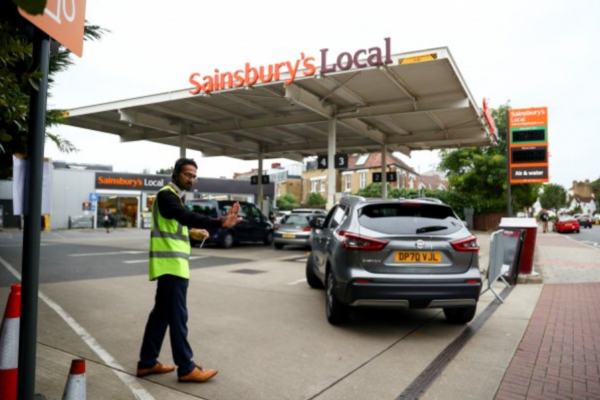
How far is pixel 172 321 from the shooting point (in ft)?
11.6

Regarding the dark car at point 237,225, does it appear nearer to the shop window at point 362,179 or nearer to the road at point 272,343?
the road at point 272,343

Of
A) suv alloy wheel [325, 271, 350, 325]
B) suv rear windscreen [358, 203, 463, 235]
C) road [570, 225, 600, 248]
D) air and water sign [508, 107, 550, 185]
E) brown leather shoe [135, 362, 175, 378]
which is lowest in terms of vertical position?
road [570, 225, 600, 248]

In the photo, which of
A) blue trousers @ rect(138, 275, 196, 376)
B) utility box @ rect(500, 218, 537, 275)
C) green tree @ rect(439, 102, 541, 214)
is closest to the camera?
blue trousers @ rect(138, 275, 196, 376)

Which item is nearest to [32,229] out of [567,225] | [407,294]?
[407,294]

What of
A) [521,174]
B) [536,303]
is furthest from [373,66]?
[536,303]

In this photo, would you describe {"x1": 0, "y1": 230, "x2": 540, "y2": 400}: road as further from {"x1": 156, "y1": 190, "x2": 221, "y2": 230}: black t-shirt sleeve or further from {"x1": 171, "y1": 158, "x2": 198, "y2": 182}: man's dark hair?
{"x1": 171, "y1": 158, "x2": 198, "y2": 182}: man's dark hair

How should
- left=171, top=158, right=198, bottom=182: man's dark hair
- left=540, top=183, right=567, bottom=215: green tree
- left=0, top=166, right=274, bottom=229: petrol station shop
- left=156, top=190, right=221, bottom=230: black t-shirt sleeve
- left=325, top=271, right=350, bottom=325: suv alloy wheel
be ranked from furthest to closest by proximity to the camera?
left=540, top=183, right=567, bottom=215: green tree
left=0, top=166, right=274, bottom=229: petrol station shop
left=325, top=271, right=350, bottom=325: suv alloy wheel
left=171, top=158, right=198, bottom=182: man's dark hair
left=156, top=190, right=221, bottom=230: black t-shirt sleeve

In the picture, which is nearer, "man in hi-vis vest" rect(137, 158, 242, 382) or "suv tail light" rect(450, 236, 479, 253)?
"man in hi-vis vest" rect(137, 158, 242, 382)

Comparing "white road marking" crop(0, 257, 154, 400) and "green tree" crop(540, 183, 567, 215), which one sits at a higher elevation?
"green tree" crop(540, 183, 567, 215)

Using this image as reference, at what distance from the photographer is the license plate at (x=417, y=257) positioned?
4914 millimetres

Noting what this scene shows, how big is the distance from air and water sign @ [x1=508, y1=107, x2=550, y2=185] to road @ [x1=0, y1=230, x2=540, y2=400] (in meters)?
4.32

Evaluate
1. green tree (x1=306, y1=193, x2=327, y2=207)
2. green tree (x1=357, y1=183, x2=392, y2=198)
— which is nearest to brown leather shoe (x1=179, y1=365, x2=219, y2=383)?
green tree (x1=357, y1=183, x2=392, y2=198)

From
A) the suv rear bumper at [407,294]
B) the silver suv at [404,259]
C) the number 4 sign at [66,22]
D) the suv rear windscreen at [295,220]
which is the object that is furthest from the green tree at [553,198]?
the number 4 sign at [66,22]

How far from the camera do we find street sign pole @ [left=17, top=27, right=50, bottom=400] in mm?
2404
